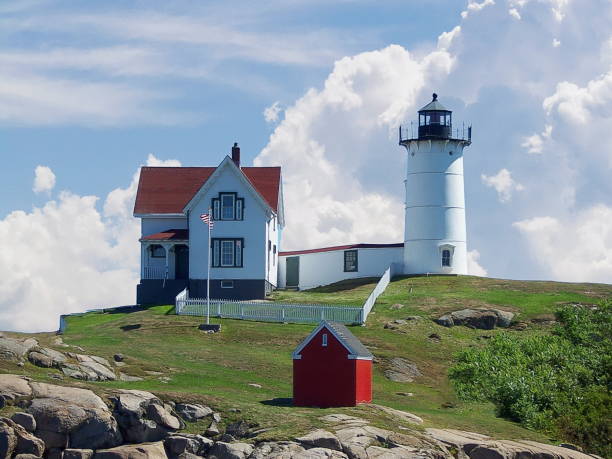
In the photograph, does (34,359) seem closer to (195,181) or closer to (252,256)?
(252,256)

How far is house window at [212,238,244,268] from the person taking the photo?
6675 centimetres

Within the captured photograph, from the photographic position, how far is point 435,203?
7275 centimetres

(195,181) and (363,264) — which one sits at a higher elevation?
(195,181)

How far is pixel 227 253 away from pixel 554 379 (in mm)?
26706

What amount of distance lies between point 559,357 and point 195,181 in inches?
1248

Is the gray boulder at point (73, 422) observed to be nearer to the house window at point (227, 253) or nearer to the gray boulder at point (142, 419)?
the gray boulder at point (142, 419)

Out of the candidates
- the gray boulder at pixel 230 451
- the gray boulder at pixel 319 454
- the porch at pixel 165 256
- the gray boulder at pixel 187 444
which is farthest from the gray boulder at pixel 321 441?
the porch at pixel 165 256

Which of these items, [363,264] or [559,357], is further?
[363,264]

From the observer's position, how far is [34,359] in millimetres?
40938

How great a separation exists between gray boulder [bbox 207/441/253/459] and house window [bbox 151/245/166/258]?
3539 centimetres

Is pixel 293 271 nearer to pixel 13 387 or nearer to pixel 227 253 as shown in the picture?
pixel 227 253

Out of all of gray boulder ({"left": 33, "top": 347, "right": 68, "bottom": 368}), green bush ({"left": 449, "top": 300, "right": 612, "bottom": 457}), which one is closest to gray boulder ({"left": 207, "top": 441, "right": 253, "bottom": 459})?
gray boulder ({"left": 33, "top": 347, "right": 68, "bottom": 368})

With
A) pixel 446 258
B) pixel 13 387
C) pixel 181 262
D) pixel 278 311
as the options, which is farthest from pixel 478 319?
pixel 13 387

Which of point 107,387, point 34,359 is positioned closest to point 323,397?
point 107,387
